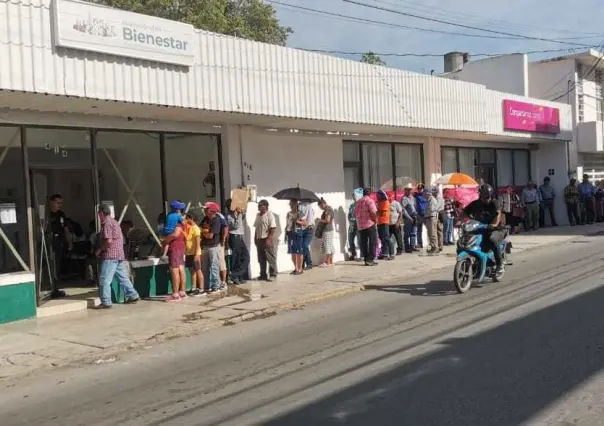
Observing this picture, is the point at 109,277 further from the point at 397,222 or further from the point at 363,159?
the point at 363,159

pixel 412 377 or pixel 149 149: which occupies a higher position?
pixel 149 149

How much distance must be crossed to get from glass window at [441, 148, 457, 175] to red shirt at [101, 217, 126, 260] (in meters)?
12.3

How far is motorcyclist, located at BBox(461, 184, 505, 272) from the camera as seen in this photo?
35.4 feet

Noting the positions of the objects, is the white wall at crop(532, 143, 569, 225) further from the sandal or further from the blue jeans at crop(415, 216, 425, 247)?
the sandal

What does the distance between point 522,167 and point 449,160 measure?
6.11 meters

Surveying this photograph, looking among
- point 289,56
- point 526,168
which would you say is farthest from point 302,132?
point 526,168

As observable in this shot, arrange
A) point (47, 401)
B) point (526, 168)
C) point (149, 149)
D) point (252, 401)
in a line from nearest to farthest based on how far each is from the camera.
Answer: point (252, 401), point (47, 401), point (149, 149), point (526, 168)

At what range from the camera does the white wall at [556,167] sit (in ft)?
84.4

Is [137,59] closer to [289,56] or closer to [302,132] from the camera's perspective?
[289,56]

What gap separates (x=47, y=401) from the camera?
6.08 meters

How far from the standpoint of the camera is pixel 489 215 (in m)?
10.9

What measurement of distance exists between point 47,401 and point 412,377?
11.2 feet

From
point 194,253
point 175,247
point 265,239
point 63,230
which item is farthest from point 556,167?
point 63,230

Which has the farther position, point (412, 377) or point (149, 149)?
point (149, 149)
